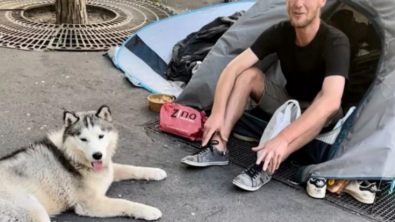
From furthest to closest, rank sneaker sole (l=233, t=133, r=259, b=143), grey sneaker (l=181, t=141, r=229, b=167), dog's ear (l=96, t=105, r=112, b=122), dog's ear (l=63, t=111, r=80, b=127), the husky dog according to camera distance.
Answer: sneaker sole (l=233, t=133, r=259, b=143)
grey sneaker (l=181, t=141, r=229, b=167)
dog's ear (l=96, t=105, r=112, b=122)
dog's ear (l=63, t=111, r=80, b=127)
the husky dog

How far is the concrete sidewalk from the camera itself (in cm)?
313

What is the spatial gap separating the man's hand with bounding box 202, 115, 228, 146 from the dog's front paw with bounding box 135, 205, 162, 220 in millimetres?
746

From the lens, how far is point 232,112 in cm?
367

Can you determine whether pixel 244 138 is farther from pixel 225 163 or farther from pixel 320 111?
pixel 320 111

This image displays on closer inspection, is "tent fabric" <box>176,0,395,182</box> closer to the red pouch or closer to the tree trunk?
the red pouch

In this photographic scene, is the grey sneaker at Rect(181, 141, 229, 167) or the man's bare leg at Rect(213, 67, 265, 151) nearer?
the grey sneaker at Rect(181, 141, 229, 167)

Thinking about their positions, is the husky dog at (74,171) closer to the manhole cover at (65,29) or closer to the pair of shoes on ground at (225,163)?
the pair of shoes on ground at (225,163)

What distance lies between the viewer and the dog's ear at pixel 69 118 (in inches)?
115

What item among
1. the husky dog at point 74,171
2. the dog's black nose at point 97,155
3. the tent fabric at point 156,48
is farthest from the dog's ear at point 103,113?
the tent fabric at point 156,48

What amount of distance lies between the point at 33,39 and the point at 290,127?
361cm

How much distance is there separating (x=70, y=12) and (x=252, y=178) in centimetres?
369

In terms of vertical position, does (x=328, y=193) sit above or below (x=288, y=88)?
below

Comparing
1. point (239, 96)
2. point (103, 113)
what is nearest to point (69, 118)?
point (103, 113)

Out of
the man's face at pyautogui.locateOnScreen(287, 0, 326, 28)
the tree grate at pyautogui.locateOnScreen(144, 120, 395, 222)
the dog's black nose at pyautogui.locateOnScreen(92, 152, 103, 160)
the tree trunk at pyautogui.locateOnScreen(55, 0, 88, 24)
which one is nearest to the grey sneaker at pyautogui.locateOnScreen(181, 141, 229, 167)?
the tree grate at pyautogui.locateOnScreen(144, 120, 395, 222)
